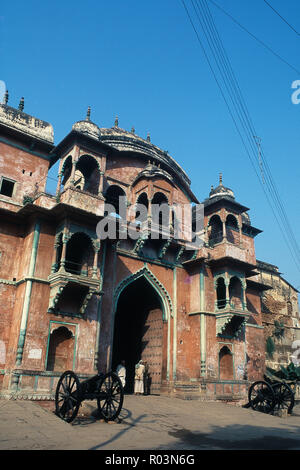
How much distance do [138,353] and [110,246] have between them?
6.05 metres

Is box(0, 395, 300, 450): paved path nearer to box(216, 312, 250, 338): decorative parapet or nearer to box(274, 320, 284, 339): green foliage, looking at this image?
box(216, 312, 250, 338): decorative parapet

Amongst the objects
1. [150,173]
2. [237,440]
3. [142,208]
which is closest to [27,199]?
[142,208]

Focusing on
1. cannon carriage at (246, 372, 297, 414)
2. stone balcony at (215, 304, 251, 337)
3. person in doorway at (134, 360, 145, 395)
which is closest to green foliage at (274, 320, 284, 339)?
stone balcony at (215, 304, 251, 337)

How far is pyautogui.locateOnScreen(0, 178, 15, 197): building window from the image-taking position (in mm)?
14707

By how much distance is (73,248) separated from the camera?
15.7 m

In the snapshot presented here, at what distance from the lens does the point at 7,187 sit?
1488 centimetres

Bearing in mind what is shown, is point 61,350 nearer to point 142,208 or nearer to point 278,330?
point 142,208

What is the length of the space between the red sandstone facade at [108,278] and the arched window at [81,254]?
4 centimetres

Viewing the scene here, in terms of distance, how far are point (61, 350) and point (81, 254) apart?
357 cm

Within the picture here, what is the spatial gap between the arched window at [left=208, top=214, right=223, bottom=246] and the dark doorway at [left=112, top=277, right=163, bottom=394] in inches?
177

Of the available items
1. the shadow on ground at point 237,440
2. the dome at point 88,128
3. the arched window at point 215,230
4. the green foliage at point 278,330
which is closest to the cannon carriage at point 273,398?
the shadow on ground at point 237,440

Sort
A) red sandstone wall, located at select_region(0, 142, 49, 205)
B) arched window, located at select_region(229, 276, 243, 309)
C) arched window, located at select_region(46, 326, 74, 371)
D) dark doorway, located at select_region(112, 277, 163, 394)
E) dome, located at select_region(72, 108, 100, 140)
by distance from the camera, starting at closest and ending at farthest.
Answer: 1. arched window, located at select_region(46, 326, 74, 371)
2. red sandstone wall, located at select_region(0, 142, 49, 205)
3. dome, located at select_region(72, 108, 100, 140)
4. dark doorway, located at select_region(112, 277, 163, 394)
5. arched window, located at select_region(229, 276, 243, 309)

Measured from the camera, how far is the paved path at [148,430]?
7.24 m
